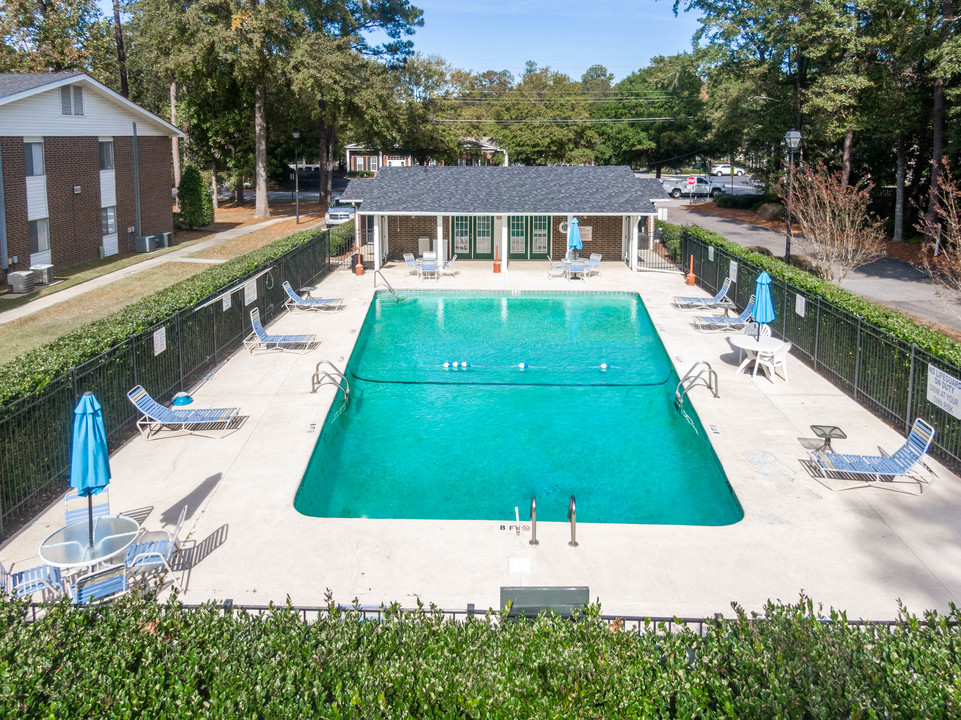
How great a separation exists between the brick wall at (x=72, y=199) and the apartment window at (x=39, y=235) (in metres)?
0.27

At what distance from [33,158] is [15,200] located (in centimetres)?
202

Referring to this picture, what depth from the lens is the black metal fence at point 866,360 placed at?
42.1 ft

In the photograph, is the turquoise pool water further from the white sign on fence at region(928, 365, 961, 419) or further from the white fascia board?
the white fascia board

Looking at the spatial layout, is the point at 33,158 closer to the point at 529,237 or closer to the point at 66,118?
the point at 66,118

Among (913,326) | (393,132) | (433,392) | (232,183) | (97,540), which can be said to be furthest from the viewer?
(232,183)

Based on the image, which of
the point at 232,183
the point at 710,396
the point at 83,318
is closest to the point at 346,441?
the point at 710,396

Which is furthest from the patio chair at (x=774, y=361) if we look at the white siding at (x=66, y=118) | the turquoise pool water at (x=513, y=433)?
the white siding at (x=66, y=118)

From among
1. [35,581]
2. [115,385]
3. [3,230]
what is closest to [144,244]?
[3,230]

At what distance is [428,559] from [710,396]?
816 centimetres

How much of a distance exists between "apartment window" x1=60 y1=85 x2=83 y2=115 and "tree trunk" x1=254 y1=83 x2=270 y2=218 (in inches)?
637

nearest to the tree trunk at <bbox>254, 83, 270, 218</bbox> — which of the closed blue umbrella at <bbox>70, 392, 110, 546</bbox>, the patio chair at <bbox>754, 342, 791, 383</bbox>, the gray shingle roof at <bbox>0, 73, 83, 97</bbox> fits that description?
the gray shingle roof at <bbox>0, 73, 83, 97</bbox>

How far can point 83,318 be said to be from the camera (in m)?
23.3

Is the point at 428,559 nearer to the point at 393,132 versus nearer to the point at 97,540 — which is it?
the point at 97,540

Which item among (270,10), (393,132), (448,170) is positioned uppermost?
(270,10)
